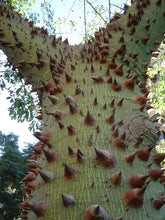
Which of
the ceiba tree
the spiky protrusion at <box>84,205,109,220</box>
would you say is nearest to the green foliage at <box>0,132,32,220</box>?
the ceiba tree

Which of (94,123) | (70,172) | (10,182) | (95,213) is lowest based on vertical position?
(95,213)

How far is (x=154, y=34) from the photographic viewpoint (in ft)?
6.15

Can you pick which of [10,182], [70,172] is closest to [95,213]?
[70,172]

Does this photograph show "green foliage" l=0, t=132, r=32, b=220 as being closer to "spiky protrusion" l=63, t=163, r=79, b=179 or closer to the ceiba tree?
the ceiba tree

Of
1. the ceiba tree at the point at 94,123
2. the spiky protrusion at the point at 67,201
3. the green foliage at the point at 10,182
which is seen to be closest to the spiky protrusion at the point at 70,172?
the ceiba tree at the point at 94,123

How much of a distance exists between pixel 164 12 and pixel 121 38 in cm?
62

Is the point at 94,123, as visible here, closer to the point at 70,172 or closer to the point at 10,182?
the point at 70,172

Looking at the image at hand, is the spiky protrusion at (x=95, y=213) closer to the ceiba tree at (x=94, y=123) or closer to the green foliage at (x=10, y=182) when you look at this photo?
the ceiba tree at (x=94, y=123)

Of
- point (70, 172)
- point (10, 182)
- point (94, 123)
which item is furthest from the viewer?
point (10, 182)

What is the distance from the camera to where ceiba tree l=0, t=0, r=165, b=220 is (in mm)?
797

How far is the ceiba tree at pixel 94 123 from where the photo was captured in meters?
0.80

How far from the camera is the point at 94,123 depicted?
1095 millimetres

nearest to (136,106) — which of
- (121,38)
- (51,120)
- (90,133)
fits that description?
(90,133)

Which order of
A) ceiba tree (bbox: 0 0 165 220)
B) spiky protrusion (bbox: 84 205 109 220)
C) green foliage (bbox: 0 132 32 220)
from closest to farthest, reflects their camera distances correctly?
spiky protrusion (bbox: 84 205 109 220) < ceiba tree (bbox: 0 0 165 220) < green foliage (bbox: 0 132 32 220)
